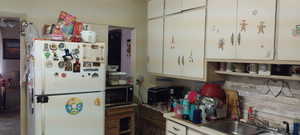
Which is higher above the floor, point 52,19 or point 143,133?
point 52,19

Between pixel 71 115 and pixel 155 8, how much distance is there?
1.94 m

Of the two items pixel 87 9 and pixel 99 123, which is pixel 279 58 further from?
pixel 87 9

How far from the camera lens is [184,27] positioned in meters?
2.93

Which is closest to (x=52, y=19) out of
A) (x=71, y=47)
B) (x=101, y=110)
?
(x=71, y=47)

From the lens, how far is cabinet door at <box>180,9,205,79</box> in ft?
8.81

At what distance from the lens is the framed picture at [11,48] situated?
8.05 meters

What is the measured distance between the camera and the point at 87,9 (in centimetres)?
332

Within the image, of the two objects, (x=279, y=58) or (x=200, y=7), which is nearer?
(x=279, y=58)

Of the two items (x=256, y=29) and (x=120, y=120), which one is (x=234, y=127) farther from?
(x=120, y=120)

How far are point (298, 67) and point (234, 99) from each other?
2.62ft

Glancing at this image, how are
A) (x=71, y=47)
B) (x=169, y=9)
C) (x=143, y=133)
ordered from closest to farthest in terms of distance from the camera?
(x=71, y=47), (x=169, y=9), (x=143, y=133)

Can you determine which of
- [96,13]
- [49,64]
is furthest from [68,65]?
[96,13]

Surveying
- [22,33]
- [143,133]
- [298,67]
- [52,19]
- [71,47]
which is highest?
[52,19]

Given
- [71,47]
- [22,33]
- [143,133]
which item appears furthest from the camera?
[143,133]
